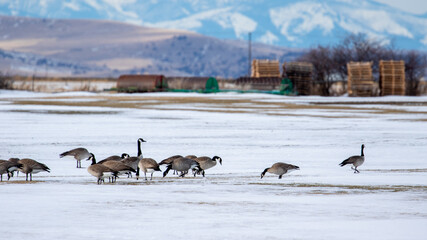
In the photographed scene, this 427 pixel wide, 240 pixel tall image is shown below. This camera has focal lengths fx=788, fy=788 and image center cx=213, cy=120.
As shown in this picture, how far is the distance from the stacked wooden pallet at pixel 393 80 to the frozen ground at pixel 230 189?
35.2 meters

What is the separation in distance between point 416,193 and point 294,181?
101 inches

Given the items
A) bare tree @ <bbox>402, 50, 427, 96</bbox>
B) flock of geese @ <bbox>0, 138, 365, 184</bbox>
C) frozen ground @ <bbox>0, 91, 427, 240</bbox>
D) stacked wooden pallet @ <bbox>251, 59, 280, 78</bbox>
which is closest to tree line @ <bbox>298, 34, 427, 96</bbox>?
bare tree @ <bbox>402, 50, 427, 96</bbox>

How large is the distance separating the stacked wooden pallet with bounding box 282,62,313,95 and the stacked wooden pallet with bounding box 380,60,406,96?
616 centimetres

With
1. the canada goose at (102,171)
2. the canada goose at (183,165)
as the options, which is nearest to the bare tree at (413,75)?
the canada goose at (183,165)

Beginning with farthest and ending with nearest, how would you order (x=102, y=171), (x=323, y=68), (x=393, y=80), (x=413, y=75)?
(x=323, y=68) → (x=413, y=75) → (x=393, y=80) → (x=102, y=171)

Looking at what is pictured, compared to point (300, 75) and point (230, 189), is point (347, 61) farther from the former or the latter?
point (230, 189)

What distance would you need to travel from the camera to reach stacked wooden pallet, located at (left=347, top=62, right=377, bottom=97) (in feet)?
204

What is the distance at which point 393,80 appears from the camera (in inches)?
2463

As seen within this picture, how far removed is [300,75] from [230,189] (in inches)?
2057

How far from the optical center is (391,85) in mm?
62625

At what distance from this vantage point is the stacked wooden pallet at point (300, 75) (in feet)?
213

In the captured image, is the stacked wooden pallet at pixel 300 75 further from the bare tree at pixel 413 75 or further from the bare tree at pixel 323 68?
the bare tree at pixel 413 75

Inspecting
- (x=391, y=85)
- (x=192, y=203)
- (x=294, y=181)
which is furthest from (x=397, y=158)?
(x=391, y=85)

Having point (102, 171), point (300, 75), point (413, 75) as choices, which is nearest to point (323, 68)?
point (413, 75)
